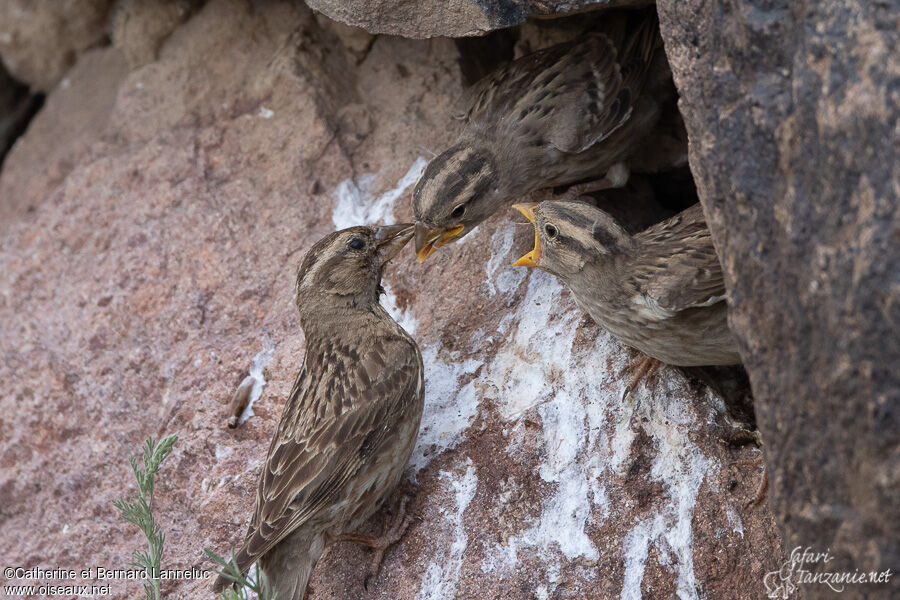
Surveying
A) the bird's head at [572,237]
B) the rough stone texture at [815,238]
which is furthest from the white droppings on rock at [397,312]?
the rough stone texture at [815,238]

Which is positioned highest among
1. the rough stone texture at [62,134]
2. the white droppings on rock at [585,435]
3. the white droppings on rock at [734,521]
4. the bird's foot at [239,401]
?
the rough stone texture at [62,134]

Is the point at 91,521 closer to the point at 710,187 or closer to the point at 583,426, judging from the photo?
the point at 583,426

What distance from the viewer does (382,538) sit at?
4102mm

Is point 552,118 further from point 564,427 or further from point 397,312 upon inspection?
point 564,427

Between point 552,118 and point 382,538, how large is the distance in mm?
2485

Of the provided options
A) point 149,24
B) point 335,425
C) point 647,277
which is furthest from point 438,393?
point 149,24

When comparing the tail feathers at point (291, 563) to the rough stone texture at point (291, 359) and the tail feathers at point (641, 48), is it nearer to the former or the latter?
the rough stone texture at point (291, 359)

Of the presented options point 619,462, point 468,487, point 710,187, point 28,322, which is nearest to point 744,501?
point 619,462

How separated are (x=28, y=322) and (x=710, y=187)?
4312mm

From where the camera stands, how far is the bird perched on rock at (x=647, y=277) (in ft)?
12.4

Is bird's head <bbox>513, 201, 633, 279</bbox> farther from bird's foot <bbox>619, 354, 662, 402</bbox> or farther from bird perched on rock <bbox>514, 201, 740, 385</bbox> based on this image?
bird's foot <bbox>619, 354, 662, 402</bbox>

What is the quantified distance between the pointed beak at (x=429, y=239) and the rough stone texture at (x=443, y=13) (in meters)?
0.98

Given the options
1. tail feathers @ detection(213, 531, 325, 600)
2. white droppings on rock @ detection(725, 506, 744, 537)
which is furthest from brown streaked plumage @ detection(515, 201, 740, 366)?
tail feathers @ detection(213, 531, 325, 600)

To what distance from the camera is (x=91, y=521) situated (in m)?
4.68
